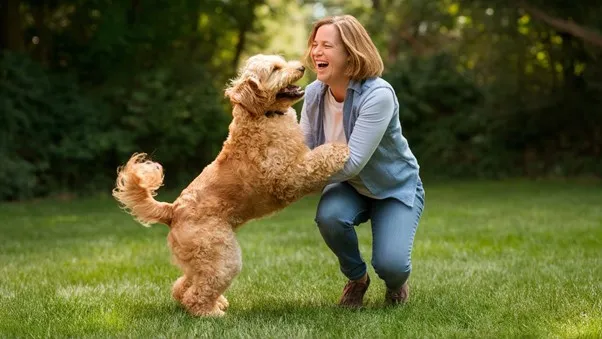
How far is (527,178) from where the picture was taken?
1733 cm

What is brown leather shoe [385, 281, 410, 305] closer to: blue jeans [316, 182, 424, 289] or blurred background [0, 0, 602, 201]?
blue jeans [316, 182, 424, 289]

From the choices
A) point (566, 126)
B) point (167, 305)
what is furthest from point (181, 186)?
point (167, 305)

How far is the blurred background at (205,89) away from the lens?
14922 mm

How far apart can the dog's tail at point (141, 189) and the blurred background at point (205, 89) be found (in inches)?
393

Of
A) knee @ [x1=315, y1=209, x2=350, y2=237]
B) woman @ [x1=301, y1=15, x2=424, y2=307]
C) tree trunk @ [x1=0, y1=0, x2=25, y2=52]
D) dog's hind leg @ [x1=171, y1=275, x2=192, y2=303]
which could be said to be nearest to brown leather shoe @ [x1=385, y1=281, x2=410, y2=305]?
woman @ [x1=301, y1=15, x2=424, y2=307]

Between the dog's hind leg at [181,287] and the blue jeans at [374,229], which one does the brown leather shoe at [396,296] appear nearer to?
the blue jeans at [374,229]

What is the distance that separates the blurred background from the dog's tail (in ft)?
32.7

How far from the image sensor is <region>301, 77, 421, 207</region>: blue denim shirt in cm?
433

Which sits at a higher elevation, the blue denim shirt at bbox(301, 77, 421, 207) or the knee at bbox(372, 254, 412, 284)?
the blue denim shirt at bbox(301, 77, 421, 207)

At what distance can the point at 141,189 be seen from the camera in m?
4.24

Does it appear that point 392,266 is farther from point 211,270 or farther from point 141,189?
point 141,189

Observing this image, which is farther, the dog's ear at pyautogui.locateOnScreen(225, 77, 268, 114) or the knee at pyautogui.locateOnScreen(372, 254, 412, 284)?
the knee at pyautogui.locateOnScreen(372, 254, 412, 284)

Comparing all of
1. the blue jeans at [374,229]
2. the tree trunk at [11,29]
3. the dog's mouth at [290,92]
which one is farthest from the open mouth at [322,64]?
the tree trunk at [11,29]

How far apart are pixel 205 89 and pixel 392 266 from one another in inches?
515
